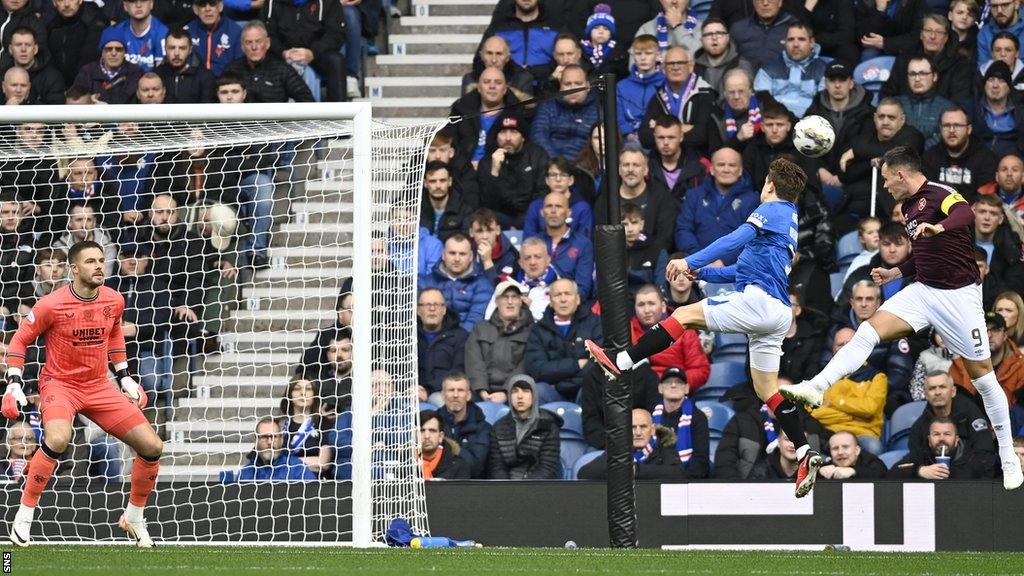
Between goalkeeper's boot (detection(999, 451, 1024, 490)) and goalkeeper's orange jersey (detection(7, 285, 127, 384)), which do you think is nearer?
goalkeeper's boot (detection(999, 451, 1024, 490))

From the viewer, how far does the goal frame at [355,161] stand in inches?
442

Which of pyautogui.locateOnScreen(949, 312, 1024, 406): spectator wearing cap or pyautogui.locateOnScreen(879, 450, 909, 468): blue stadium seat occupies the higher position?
pyautogui.locateOnScreen(949, 312, 1024, 406): spectator wearing cap

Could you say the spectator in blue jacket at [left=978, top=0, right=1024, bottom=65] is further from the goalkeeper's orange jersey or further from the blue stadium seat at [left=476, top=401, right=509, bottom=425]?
the goalkeeper's orange jersey

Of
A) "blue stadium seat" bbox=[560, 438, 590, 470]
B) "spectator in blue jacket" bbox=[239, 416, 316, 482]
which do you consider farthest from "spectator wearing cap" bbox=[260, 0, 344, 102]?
"blue stadium seat" bbox=[560, 438, 590, 470]

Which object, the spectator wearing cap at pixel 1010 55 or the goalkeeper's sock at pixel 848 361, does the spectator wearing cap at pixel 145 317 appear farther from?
the spectator wearing cap at pixel 1010 55

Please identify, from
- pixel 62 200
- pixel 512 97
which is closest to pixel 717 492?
pixel 512 97

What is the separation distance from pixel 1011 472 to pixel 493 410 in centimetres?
456

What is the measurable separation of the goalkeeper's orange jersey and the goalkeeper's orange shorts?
0.05 meters

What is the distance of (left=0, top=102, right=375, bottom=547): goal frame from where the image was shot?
11.2m

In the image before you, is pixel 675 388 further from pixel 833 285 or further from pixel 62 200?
pixel 62 200

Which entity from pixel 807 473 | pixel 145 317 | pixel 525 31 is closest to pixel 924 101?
pixel 525 31

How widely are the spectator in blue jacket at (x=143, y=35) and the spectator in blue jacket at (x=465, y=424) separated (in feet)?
18.0

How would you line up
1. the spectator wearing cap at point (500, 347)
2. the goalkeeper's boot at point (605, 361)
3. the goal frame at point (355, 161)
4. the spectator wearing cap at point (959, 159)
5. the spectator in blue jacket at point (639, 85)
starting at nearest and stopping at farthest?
the goalkeeper's boot at point (605, 361)
the goal frame at point (355, 161)
the spectator wearing cap at point (500, 347)
the spectator wearing cap at point (959, 159)
the spectator in blue jacket at point (639, 85)

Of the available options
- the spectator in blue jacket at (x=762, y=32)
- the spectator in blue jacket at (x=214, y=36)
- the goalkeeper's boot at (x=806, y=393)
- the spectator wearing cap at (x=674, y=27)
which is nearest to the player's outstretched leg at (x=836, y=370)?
the goalkeeper's boot at (x=806, y=393)
